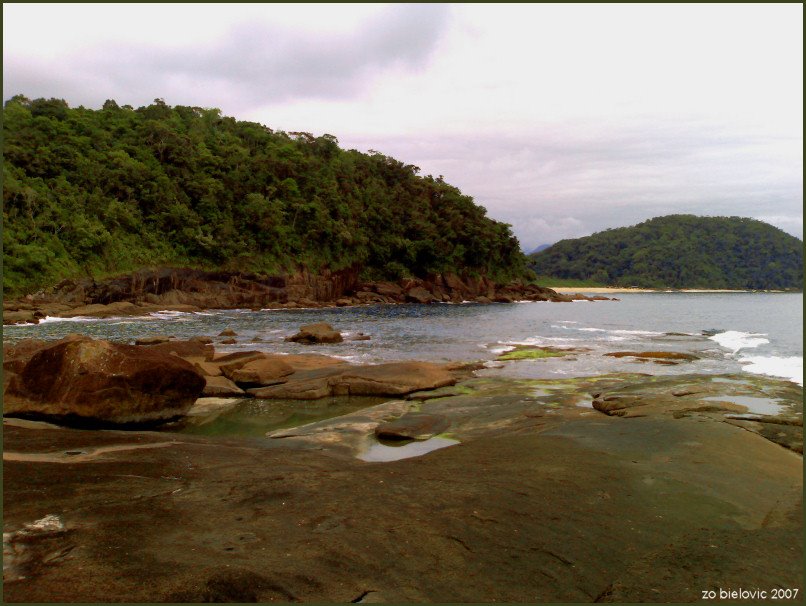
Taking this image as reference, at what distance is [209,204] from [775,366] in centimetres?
6628

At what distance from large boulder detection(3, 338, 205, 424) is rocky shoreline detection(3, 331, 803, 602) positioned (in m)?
0.04

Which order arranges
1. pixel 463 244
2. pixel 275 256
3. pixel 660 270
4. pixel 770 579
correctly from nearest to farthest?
1. pixel 770 579
2. pixel 275 256
3. pixel 463 244
4. pixel 660 270

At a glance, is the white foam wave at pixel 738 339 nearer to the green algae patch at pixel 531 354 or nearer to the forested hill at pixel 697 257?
the green algae patch at pixel 531 354

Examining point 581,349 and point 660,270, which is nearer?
point 581,349

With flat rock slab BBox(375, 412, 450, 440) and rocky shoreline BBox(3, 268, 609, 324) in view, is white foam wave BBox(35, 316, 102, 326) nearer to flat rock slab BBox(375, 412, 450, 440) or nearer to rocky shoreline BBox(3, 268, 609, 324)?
rocky shoreline BBox(3, 268, 609, 324)

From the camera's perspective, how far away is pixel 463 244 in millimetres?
95125

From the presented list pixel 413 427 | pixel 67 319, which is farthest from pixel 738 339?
pixel 67 319

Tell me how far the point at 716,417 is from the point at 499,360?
42.2 feet

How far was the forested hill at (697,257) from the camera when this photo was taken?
156625 millimetres

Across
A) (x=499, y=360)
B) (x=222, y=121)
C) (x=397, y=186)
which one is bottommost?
(x=499, y=360)

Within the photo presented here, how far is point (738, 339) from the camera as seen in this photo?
1288 inches

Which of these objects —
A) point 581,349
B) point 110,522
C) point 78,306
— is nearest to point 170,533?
point 110,522

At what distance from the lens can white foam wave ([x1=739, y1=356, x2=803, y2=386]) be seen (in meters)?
19.2

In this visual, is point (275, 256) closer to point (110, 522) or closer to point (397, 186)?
point (397, 186)
